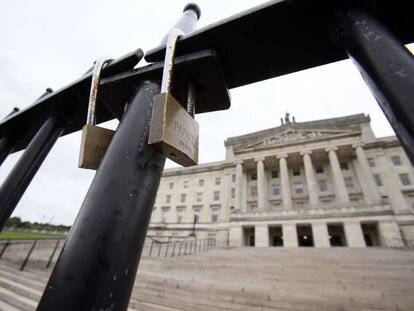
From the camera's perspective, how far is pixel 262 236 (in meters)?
25.4

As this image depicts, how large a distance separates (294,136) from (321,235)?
15.9 meters

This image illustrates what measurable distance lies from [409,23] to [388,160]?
38306 mm

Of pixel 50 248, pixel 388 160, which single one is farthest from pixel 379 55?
pixel 388 160

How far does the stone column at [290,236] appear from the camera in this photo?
2341cm

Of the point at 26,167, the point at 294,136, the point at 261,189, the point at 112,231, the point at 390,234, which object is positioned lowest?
the point at 112,231

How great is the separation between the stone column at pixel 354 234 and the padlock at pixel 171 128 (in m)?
27.8

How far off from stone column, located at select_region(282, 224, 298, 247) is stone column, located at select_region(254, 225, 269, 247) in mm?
2275

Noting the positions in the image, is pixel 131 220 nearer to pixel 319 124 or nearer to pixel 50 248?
pixel 50 248

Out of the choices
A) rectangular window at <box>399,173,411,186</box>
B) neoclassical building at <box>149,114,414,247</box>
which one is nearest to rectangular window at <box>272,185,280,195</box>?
neoclassical building at <box>149,114,414,247</box>

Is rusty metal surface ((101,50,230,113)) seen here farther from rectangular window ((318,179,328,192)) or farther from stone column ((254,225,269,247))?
rectangular window ((318,179,328,192))

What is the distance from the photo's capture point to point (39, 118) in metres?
2.31

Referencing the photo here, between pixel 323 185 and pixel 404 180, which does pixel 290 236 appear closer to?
pixel 323 185

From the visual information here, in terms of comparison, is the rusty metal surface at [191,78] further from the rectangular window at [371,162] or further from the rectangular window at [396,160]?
the rectangular window at [396,160]

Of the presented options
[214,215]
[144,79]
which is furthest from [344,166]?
[144,79]
